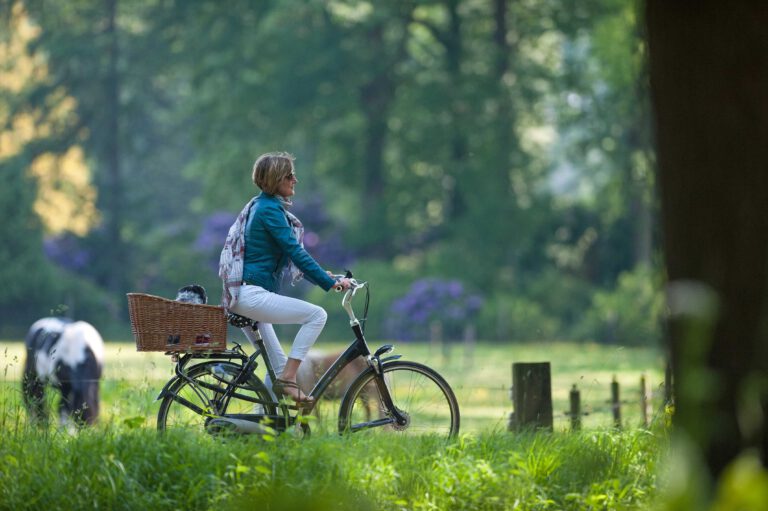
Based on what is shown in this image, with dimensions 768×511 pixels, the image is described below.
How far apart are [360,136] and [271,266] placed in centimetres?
3216

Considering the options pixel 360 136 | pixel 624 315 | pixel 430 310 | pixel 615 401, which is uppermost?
pixel 360 136

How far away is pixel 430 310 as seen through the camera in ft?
108

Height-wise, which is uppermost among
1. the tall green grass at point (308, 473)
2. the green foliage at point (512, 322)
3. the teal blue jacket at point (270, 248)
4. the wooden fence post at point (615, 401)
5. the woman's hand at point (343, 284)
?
the green foliage at point (512, 322)

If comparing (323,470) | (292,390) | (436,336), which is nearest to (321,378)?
(292,390)

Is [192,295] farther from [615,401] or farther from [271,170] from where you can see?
[615,401]

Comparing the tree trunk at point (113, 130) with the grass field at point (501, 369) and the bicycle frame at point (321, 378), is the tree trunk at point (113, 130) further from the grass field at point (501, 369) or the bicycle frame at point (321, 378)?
the bicycle frame at point (321, 378)

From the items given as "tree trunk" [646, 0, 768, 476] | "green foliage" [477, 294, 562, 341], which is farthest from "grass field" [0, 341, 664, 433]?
"tree trunk" [646, 0, 768, 476]

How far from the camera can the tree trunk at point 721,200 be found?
5.36 meters

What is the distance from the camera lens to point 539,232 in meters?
38.3

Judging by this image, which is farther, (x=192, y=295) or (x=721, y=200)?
(x=192, y=295)

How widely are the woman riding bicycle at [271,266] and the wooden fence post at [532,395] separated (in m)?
1.90

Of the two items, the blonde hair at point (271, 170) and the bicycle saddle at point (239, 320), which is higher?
the blonde hair at point (271, 170)

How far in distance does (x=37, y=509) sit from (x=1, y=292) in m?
27.7

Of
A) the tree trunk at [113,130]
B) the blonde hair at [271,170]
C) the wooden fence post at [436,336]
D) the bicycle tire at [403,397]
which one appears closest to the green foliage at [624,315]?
the wooden fence post at [436,336]
